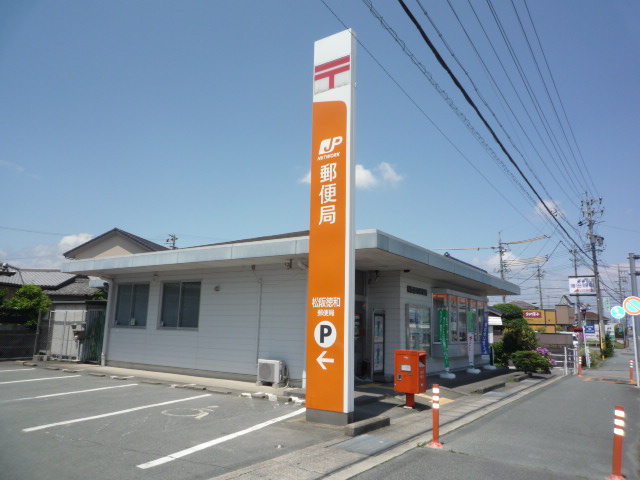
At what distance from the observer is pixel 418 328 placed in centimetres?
1374

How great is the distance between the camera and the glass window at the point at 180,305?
14.1 meters

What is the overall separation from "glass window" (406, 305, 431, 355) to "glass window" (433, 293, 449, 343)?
1.15 feet

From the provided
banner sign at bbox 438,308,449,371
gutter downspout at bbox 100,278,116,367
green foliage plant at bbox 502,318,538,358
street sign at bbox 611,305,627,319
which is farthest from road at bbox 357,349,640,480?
gutter downspout at bbox 100,278,116,367

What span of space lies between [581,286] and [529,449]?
44608 millimetres

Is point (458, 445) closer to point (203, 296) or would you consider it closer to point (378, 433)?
point (378, 433)

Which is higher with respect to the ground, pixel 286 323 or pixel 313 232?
pixel 313 232

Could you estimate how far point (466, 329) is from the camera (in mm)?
16609

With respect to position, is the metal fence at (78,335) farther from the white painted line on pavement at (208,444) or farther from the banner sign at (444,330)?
the banner sign at (444,330)

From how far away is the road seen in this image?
5551mm

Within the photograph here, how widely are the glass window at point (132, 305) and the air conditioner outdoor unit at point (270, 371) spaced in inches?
229

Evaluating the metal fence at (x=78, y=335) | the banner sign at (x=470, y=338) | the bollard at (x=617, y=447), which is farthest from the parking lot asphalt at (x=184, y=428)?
the metal fence at (x=78, y=335)

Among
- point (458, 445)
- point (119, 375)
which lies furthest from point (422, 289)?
point (119, 375)

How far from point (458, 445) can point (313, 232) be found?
165 inches

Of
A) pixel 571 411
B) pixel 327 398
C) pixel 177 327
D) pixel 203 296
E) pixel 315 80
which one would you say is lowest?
pixel 571 411
